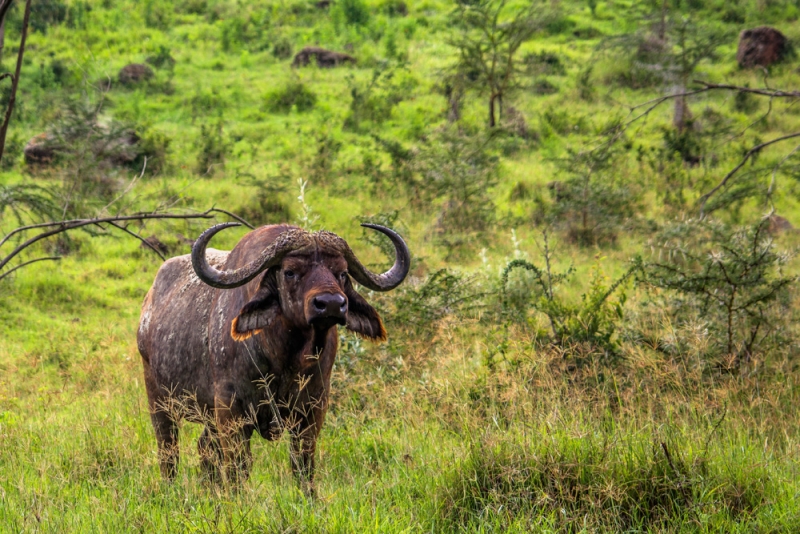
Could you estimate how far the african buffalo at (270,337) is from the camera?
4.20m

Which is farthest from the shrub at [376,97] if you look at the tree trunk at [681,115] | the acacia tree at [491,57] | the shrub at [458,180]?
the tree trunk at [681,115]

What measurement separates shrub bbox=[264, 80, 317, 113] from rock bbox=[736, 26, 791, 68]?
38.6 feet

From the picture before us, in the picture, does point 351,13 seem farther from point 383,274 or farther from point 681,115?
point 383,274

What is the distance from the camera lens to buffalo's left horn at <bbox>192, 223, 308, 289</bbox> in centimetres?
424

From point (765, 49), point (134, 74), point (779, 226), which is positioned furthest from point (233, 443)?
point (765, 49)

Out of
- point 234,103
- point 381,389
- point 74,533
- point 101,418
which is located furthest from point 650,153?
point 74,533

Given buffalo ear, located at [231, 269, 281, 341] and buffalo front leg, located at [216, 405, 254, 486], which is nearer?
buffalo front leg, located at [216, 405, 254, 486]

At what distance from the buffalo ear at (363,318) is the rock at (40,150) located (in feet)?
38.3

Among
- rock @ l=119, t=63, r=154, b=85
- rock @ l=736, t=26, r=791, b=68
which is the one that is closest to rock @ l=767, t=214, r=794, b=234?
rock @ l=736, t=26, r=791, b=68

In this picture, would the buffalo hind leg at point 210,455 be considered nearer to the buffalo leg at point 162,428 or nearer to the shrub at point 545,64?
the buffalo leg at point 162,428

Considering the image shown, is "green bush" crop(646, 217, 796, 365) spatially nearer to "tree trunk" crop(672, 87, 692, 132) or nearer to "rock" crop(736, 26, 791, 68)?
"tree trunk" crop(672, 87, 692, 132)

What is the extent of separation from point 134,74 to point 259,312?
17.3 metres

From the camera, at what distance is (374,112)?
725 inches

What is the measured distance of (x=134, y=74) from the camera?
1983 cm
